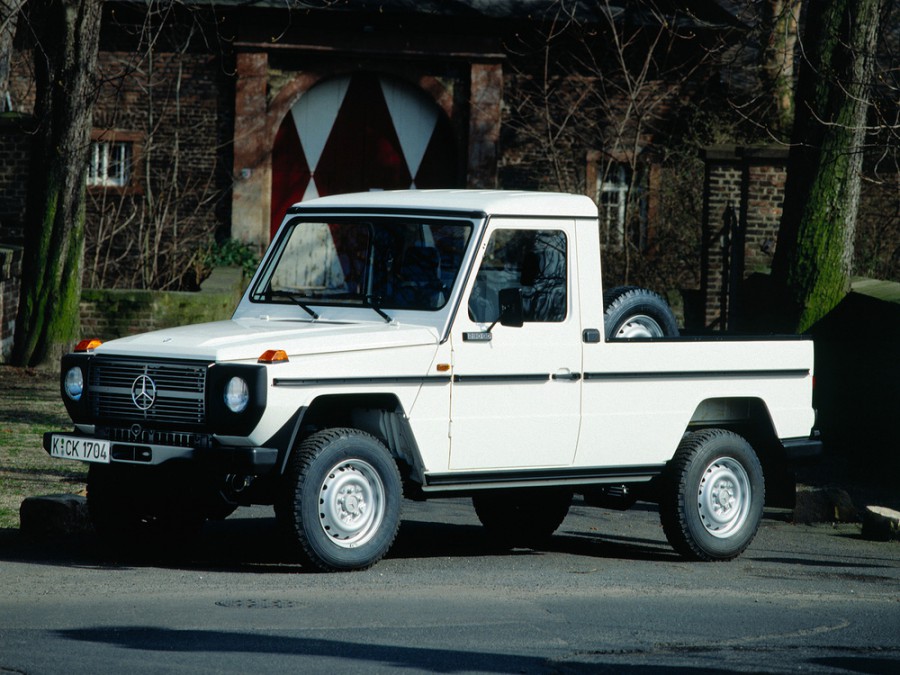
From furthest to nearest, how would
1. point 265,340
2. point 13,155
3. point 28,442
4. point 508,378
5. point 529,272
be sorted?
point 13,155 < point 28,442 < point 529,272 < point 508,378 < point 265,340

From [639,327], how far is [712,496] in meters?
1.19

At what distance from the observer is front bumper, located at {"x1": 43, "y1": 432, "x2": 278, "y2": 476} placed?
7879mm

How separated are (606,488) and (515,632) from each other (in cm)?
306

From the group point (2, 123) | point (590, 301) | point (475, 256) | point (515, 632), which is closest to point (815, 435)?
point (590, 301)

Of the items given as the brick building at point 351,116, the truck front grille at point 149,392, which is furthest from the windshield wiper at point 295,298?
the brick building at point 351,116

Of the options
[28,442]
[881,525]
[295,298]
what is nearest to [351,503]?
[295,298]

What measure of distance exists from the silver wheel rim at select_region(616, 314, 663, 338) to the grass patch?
4.10m

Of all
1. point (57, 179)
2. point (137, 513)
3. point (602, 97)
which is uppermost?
point (602, 97)

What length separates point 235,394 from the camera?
26.2 feet

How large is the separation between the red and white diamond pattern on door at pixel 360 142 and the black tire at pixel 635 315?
15682 mm

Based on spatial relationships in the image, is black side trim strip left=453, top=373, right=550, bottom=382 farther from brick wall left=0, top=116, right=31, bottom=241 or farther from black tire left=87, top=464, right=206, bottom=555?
brick wall left=0, top=116, right=31, bottom=241

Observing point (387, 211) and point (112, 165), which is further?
point (112, 165)

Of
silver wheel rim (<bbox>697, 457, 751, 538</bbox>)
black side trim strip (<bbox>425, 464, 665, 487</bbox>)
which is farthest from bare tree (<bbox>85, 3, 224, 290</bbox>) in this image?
black side trim strip (<bbox>425, 464, 665, 487</bbox>)

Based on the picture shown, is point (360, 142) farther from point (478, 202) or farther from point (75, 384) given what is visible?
point (75, 384)
